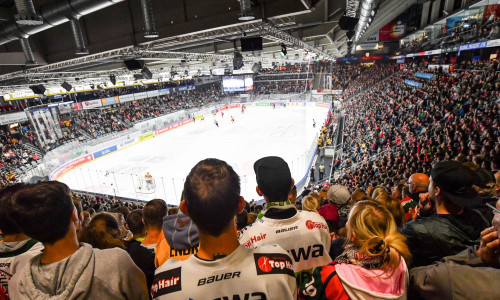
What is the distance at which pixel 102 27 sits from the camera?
7906 millimetres

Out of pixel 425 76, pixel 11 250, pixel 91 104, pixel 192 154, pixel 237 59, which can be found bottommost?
pixel 192 154

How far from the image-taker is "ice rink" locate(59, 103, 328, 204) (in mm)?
15469

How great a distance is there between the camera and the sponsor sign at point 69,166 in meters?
18.1

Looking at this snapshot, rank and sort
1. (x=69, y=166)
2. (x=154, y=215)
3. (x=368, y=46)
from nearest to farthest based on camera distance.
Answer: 1. (x=154, y=215)
2. (x=69, y=166)
3. (x=368, y=46)

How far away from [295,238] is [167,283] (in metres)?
0.94

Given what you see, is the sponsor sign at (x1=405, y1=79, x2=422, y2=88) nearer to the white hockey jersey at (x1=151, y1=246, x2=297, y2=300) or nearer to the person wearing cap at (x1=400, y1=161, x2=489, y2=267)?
the person wearing cap at (x1=400, y1=161, x2=489, y2=267)

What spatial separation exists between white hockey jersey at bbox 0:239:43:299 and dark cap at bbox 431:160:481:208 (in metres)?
3.14

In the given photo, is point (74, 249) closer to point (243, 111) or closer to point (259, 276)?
point (259, 276)

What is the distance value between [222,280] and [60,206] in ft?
3.46

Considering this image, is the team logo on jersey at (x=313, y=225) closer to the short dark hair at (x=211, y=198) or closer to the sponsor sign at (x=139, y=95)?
the short dark hair at (x=211, y=198)

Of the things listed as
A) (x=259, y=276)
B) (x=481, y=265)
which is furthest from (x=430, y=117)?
(x=259, y=276)

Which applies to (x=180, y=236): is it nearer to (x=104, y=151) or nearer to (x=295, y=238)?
(x=295, y=238)

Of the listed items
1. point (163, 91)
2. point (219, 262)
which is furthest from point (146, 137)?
point (219, 262)

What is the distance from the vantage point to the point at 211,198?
127cm
